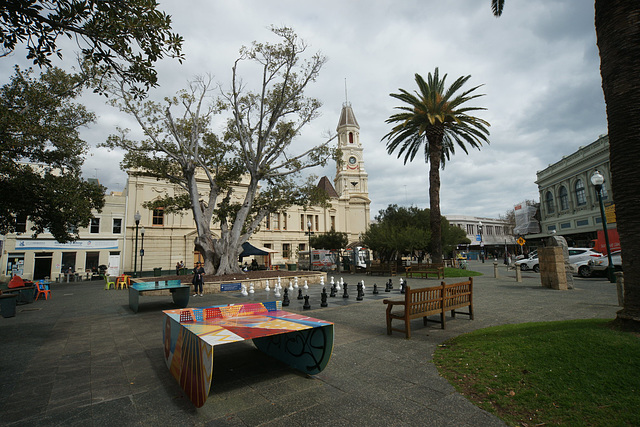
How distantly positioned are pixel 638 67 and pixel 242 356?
8.56 m

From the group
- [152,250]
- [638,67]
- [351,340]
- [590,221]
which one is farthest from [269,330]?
[590,221]

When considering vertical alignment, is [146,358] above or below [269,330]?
below

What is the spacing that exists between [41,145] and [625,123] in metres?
23.4

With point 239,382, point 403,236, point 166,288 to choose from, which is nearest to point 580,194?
point 403,236

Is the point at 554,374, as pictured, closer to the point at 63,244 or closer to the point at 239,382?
the point at 239,382

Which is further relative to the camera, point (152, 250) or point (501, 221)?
point (501, 221)

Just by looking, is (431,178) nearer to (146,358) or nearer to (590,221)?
(146,358)

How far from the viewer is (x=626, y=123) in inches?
220

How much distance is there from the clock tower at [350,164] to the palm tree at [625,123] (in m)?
53.5

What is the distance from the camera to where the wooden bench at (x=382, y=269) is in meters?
27.1

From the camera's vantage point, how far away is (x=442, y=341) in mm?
6496

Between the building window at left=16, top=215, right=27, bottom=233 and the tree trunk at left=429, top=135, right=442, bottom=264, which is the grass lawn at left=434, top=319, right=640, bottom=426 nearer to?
the tree trunk at left=429, top=135, right=442, bottom=264

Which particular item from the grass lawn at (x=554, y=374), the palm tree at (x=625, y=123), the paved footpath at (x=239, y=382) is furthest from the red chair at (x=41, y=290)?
the palm tree at (x=625, y=123)

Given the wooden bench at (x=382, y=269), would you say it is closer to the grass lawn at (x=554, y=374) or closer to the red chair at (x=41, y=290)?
the grass lawn at (x=554, y=374)
